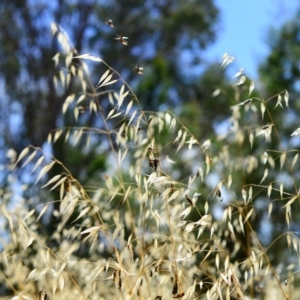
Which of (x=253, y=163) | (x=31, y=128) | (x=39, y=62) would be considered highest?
(x=253, y=163)

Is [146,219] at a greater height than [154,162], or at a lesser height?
lesser

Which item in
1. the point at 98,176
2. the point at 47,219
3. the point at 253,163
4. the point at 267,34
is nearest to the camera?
the point at 253,163

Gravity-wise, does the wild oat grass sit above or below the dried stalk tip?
below

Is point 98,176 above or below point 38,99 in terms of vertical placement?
above

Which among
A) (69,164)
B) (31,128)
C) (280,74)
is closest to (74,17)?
(31,128)

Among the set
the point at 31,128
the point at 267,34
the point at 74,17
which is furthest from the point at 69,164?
the point at 267,34

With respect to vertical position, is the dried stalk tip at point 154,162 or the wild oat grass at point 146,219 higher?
the dried stalk tip at point 154,162

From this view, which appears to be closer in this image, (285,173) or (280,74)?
(285,173)

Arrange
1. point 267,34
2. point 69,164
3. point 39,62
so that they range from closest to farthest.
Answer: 1. point 69,164
2. point 267,34
3. point 39,62

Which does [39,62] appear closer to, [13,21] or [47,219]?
[13,21]

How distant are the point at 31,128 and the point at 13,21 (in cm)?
184

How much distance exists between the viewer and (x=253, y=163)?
219 cm

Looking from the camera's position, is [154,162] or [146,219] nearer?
[154,162]

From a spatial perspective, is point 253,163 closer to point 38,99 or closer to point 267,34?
point 267,34
